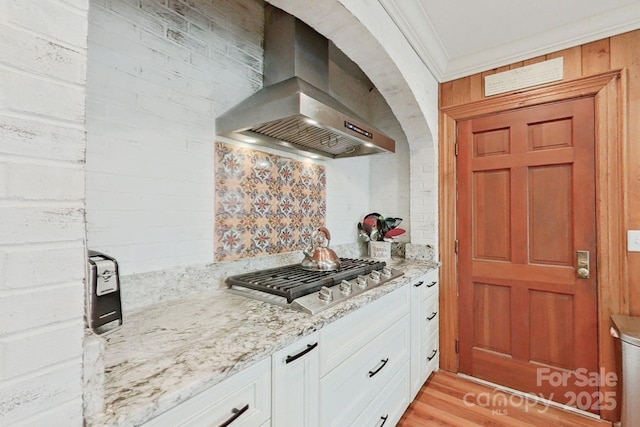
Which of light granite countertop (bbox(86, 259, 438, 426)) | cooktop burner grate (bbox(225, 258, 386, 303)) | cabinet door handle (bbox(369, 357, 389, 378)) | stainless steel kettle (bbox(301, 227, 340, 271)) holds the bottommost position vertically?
cabinet door handle (bbox(369, 357, 389, 378))

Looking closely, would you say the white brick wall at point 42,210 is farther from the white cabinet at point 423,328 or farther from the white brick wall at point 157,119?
the white cabinet at point 423,328

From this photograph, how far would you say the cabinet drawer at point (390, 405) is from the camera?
1433 millimetres

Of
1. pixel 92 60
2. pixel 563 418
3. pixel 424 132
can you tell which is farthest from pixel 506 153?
pixel 92 60

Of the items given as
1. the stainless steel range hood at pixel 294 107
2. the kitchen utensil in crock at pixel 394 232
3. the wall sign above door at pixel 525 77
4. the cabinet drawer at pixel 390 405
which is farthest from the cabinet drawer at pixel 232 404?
the wall sign above door at pixel 525 77

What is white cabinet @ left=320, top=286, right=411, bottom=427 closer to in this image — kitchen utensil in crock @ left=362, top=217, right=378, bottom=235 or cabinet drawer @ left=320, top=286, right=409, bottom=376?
cabinet drawer @ left=320, top=286, right=409, bottom=376

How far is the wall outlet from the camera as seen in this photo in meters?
1.76

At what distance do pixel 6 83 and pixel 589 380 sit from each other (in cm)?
300

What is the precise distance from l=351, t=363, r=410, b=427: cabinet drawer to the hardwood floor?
0.16 meters

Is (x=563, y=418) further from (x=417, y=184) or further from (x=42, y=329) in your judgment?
(x=42, y=329)

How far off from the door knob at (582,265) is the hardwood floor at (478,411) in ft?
2.99

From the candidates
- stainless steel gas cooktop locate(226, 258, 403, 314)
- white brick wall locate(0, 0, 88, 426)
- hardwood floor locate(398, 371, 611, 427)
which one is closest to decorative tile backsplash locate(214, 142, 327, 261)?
stainless steel gas cooktop locate(226, 258, 403, 314)

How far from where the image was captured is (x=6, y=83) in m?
0.49

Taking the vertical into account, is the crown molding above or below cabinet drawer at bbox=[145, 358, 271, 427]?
above

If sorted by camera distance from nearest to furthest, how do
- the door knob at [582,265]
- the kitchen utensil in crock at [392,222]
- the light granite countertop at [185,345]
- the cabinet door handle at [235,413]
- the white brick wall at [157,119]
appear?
the light granite countertop at [185,345], the cabinet door handle at [235,413], the white brick wall at [157,119], the door knob at [582,265], the kitchen utensil in crock at [392,222]
